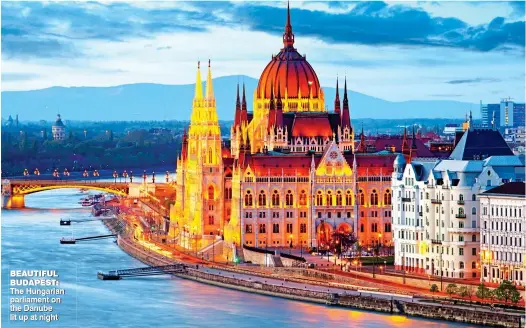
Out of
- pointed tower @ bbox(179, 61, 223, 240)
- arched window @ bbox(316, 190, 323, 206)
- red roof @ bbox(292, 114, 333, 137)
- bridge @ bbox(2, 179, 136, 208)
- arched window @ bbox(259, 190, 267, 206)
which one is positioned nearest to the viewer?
arched window @ bbox(259, 190, 267, 206)

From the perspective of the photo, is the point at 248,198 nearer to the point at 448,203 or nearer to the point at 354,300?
the point at 448,203

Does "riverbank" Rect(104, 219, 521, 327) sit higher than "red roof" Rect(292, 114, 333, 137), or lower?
lower

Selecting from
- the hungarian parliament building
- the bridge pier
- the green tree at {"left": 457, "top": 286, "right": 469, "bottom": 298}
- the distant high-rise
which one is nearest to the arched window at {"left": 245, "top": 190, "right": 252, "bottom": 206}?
the hungarian parliament building

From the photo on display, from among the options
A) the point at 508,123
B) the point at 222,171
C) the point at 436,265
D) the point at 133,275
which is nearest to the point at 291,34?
the point at 222,171

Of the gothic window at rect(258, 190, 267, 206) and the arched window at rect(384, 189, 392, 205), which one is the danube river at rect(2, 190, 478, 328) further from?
the arched window at rect(384, 189, 392, 205)

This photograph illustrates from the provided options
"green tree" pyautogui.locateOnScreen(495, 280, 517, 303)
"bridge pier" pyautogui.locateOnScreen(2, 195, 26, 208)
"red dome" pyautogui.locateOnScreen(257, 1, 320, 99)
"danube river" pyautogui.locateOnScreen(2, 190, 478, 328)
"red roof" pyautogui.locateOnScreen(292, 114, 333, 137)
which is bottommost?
"danube river" pyautogui.locateOnScreen(2, 190, 478, 328)

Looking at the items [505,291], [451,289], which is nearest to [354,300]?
[451,289]

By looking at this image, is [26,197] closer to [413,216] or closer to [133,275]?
[133,275]
